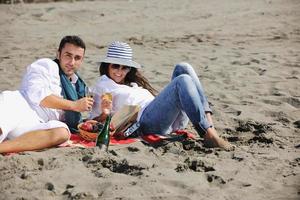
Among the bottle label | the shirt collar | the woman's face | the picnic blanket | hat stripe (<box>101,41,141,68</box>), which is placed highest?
hat stripe (<box>101,41,141,68</box>)

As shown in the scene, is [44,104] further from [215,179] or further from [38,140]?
[215,179]

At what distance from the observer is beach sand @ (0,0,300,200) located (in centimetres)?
348

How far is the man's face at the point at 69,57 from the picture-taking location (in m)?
4.51

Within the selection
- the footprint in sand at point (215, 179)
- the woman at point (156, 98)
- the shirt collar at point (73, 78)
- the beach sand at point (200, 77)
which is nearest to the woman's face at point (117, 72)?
the woman at point (156, 98)

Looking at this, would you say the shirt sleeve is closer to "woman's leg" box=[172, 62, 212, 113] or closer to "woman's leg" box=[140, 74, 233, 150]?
"woman's leg" box=[140, 74, 233, 150]

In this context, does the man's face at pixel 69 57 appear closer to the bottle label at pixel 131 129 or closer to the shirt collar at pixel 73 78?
the shirt collar at pixel 73 78

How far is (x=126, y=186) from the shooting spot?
3438 mm

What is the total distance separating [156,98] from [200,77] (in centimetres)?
299

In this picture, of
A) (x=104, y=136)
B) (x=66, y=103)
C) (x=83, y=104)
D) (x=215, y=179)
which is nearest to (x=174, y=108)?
(x=104, y=136)

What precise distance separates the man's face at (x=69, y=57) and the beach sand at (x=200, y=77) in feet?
2.48

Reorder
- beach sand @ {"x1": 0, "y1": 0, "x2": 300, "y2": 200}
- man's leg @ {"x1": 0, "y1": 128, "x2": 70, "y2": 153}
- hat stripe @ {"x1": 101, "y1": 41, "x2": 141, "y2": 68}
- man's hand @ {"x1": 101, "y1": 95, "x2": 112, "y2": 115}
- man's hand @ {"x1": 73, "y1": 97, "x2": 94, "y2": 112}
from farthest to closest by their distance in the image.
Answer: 1. hat stripe @ {"x1": 101, "y1": 41, "x2": 141, "y2": 68}
2. man's hand @ {"x1": 101, "y1": 95, "x2": 112, "y2": 115}
3. man's hand @ {"x1": 73, "y1": 97, "x2": 94, "y2": 112}
4. man's leg @ {"x1": 0, "y1": 128, "x2": 70, "y2": 153}
5. beach sand @ {"x1": 0, "y1": 0, "x2": 300, "y2": 200}

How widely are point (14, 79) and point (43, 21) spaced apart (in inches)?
235

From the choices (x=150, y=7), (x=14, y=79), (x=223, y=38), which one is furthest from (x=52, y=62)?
(x=150, y=7)

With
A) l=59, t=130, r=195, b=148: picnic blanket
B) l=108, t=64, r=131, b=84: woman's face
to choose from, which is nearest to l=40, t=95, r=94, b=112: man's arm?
l=59, t=130, r=195, b=148: picnic blanket
